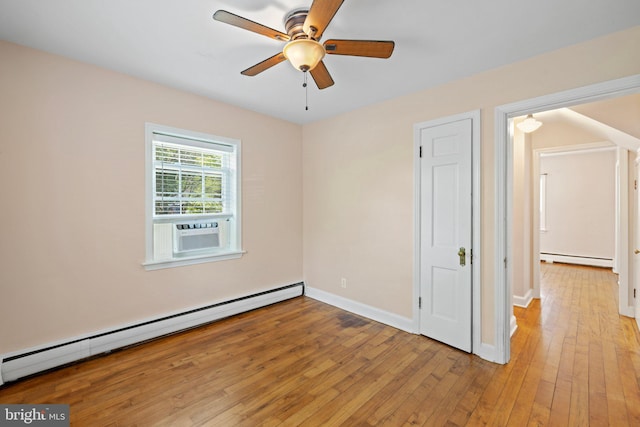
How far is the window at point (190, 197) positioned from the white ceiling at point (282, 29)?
0.68 m

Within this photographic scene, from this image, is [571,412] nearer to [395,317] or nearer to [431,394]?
[431,394]

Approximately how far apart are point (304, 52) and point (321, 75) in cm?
43

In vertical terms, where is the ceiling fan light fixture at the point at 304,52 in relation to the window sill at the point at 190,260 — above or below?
above

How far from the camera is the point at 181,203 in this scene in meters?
3.10

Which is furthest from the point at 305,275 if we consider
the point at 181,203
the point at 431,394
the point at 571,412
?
the point at 571,412

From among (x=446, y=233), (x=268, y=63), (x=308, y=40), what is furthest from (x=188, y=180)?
(x=446, y=233)

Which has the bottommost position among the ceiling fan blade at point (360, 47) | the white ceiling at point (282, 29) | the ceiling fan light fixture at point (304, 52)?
the ceiling fan light fixture at point (304, 52)

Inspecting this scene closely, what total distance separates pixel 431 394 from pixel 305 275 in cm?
249

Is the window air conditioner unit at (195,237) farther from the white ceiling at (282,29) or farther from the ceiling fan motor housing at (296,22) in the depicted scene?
the ceiling fan motor housing at (296,22)

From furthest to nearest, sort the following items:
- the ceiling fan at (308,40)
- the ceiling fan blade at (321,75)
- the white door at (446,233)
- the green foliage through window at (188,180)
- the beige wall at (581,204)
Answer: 1. the beige wall at (581,204)
2. the green foliage through window at (188,180)
3. the white door at (446,233)
4. the ceiling fan blade at (321,75)
5. the ceiling fan at (308,40)

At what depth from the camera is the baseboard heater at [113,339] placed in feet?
7.05

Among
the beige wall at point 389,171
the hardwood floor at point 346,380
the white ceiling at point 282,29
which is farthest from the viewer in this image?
the beige wall at point 389,171

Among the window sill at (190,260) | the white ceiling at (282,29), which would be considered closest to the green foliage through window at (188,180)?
the window sill at (190,260)

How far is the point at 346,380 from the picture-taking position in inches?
86.1
